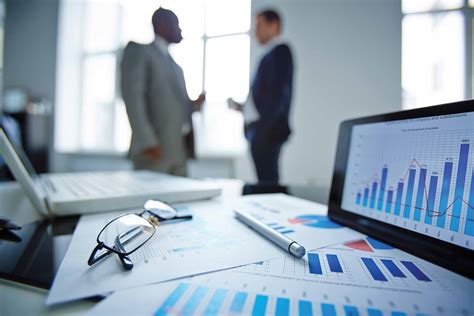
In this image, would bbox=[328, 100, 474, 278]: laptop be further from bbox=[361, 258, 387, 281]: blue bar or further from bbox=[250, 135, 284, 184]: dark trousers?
bbox=[250, 135, 284, 184]: dark trousers

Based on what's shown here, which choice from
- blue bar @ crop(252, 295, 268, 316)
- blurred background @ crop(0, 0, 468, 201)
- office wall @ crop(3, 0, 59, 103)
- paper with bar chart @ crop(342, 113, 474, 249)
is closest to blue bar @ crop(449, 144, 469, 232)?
paper with bar chart @ crop(342, 113, 474, 249)

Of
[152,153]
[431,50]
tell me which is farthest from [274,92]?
[431,50]

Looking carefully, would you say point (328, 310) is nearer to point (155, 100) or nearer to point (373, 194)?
point (373, 194)

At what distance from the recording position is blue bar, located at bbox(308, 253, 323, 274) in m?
0.26

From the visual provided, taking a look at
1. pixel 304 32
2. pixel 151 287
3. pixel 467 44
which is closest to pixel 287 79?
pixel 304 32

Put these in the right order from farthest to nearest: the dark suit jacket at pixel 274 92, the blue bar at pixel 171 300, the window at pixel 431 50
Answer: the window at pixel 431 50
the dark suit jacket at pixel 274 92
the blue bar at pixel 171 300

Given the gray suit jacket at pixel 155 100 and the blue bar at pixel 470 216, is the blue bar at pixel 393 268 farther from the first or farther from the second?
the gray suit jacket at pixel 155 100

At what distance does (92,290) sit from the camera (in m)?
0.21

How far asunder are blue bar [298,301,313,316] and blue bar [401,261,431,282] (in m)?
0.13

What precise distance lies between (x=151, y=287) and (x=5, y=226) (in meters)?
0.30

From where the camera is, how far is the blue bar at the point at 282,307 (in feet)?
0.61

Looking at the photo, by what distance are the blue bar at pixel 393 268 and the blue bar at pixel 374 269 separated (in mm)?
11

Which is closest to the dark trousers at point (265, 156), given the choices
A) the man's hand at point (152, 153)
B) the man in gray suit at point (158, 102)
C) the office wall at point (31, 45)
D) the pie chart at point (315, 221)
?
the man in gray suit at point (158, 102)

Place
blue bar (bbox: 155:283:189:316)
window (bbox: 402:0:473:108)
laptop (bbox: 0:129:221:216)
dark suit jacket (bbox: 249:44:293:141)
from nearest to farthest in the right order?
blue bar (bbox: 155:283:189:316)
laptop (bbox: 0:129:221:216)
dark suit jacket (bbox: 249:44:293:141)
window (bbox: 402:0:473:108)
